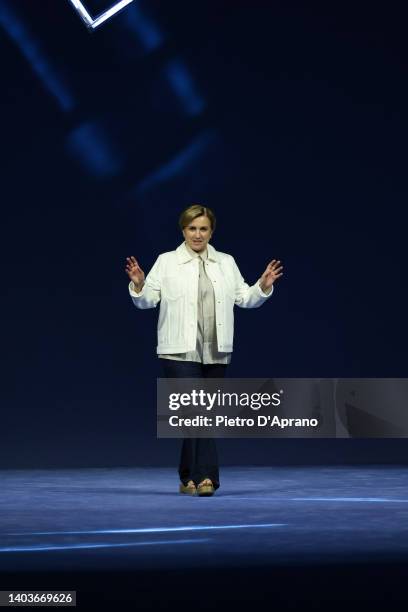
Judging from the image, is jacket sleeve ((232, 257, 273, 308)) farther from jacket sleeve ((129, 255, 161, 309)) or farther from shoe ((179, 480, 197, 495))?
shoe ((179, 480, 197, 495))

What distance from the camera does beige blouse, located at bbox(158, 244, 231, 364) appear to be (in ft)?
19.3

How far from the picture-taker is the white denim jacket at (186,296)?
585 centimetres

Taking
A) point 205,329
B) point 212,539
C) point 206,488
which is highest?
point 205,329

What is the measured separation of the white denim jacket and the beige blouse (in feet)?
0.10

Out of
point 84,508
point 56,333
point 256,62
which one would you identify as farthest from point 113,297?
point 84,508

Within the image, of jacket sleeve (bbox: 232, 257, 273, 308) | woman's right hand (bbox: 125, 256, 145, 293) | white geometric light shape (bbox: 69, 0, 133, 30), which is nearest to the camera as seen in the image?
woman's right hand (bbox: 125, 256, 145, 293)

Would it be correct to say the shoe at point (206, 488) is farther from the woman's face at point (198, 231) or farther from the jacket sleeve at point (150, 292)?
the woman's face at point (198, 231)

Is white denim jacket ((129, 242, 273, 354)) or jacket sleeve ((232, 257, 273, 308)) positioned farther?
jacket sleeve ((232, 257, 273, 308))


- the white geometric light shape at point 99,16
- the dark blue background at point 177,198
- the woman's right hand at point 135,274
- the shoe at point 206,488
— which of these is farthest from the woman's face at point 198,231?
the white geometric light shape at point 99,16

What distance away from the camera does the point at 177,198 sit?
753cm

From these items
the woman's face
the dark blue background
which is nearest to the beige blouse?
the woman's face

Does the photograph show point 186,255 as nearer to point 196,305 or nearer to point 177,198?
point 196,305

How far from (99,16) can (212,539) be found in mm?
3761

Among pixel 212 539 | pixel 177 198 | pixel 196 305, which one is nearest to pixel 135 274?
pixel 196 305
